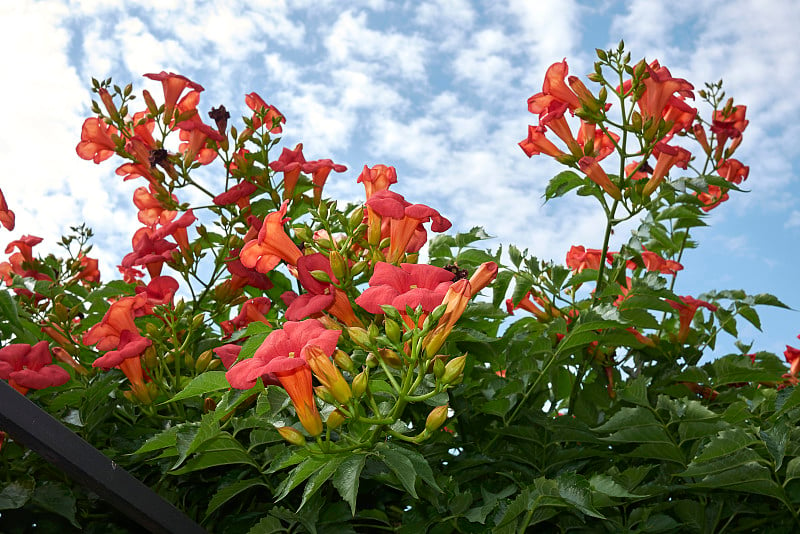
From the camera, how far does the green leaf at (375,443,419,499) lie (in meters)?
1.49

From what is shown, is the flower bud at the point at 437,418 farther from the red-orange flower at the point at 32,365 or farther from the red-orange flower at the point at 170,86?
the red-orange flower at the point at 170,86

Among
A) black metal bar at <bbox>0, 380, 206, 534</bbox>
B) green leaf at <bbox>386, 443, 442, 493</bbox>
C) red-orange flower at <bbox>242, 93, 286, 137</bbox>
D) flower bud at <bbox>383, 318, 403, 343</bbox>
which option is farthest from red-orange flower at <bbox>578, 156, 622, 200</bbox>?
black metal bar at <bbox>0, 380, 206, 534</bbox>

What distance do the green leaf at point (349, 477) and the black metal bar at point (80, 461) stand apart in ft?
2.36

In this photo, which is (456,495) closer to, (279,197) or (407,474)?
(407,474)

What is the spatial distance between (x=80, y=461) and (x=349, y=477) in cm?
82

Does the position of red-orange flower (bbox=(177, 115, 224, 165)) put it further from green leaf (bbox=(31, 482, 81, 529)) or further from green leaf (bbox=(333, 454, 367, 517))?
green leaf (bbox=(333, 454, 367, 517))

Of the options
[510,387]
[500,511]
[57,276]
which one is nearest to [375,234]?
[510,387]

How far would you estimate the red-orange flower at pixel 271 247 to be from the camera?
2221 millimetres

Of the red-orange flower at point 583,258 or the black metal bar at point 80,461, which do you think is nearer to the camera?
the black metal bar at point 80,461

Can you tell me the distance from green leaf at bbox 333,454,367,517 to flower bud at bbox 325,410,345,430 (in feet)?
0.27

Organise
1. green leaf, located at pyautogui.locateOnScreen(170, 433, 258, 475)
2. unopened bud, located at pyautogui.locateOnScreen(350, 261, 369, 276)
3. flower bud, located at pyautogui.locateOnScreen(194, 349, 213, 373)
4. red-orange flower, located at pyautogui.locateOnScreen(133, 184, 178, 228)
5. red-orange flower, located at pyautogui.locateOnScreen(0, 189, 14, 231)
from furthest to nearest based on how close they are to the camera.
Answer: red-orange flower, located at pyautogui.locateOnScreen(133, 184, 178, 228) → red-orange flower, located at pyautogui.locateOnScreen(0, 189, 14, 231) → flower bud, located at pyautogui.locateOnScreen(194, 349, 213, 373) → unopened bud, located at pyautogui.locateOnScreen(350, 261, 369, 276) → green leaf, located at pyautogui.locateOnScreen(170, 433, 258, 475)

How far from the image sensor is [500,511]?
194cm

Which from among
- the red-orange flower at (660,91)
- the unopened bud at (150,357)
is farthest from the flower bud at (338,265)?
the red-orange flower at (660,91)

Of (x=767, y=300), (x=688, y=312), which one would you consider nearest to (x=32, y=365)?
(x=688, y=312)
